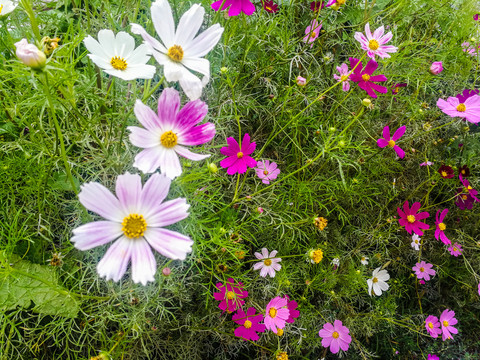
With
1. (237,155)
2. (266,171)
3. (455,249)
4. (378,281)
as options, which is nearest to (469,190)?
(455,249)

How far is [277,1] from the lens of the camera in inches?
43.3

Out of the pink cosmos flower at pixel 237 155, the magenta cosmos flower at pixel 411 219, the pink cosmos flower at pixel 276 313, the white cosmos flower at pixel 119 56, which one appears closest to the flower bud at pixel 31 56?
the white cosmos flower at pixel 119 56

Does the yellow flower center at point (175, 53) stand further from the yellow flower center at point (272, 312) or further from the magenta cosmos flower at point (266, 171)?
the yellow flower center at point (272, 312)

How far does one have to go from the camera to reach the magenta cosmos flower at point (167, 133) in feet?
1.70

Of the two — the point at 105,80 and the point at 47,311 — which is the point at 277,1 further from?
the point at 47,311

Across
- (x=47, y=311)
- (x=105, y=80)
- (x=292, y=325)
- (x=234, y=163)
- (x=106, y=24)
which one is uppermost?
(x=106, y=24)

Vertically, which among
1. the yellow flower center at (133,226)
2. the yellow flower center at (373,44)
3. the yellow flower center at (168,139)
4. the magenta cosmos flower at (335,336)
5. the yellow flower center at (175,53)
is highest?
the yellow flower center at (175,53)

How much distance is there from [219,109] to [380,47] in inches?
17.4

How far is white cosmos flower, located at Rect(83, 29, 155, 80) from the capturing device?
1.88 ft

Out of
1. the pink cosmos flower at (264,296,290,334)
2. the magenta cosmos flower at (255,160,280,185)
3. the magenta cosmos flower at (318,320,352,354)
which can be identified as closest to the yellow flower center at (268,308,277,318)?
the pink cosmos flower at (264,296,290,334)

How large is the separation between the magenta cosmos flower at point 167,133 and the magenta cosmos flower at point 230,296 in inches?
15.5

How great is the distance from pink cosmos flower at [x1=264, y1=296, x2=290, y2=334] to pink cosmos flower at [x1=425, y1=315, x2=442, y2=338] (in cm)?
53

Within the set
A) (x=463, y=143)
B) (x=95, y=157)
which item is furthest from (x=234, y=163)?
(x=463, y=143)

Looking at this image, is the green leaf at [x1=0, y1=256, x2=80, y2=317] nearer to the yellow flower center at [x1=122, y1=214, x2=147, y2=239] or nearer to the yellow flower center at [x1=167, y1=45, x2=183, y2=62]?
the yellow flower center at [x1=122, y1=214, x2=147, y2=239]
